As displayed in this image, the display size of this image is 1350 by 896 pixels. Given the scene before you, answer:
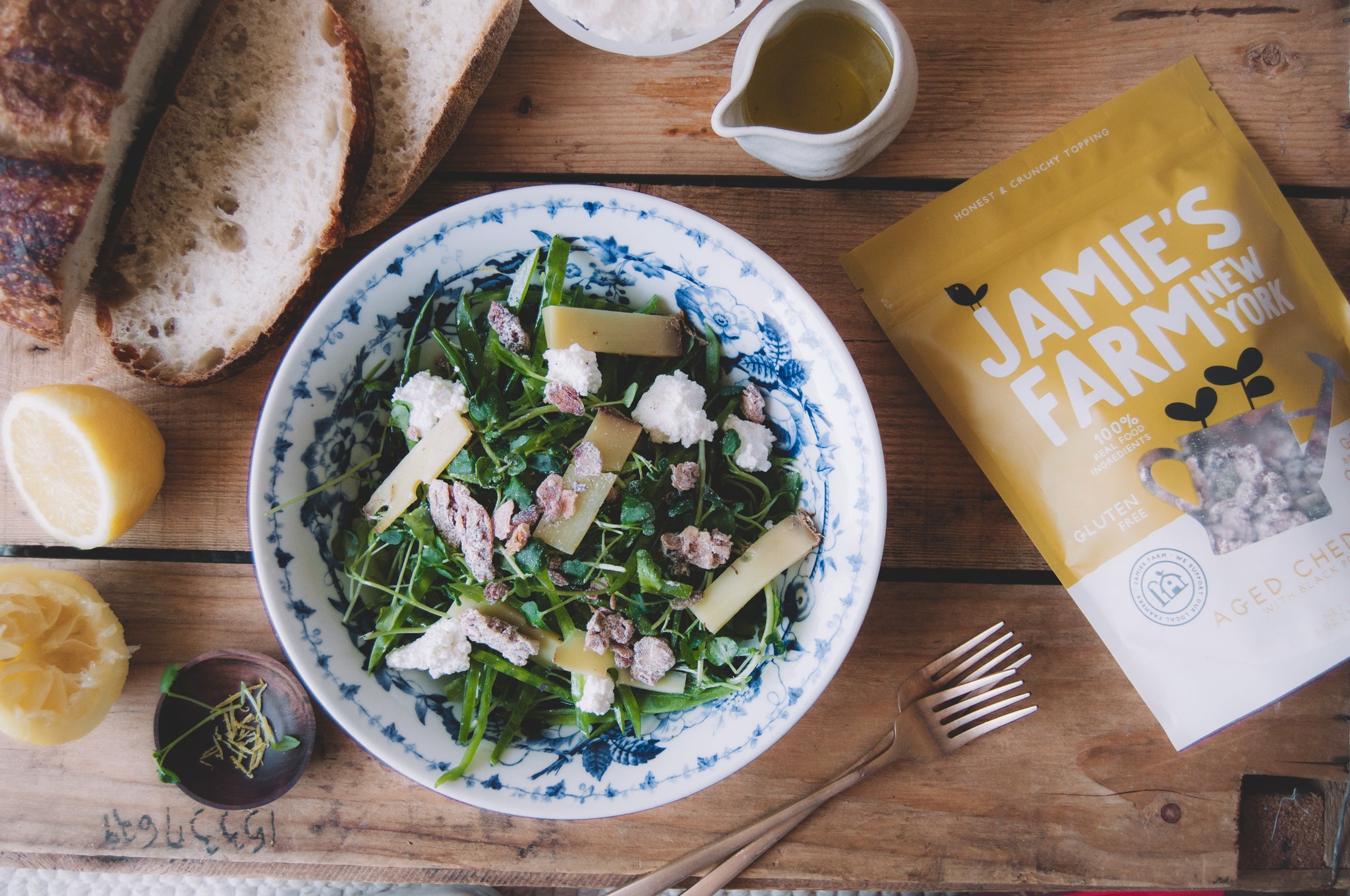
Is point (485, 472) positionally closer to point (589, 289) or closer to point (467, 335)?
point (467, 335)

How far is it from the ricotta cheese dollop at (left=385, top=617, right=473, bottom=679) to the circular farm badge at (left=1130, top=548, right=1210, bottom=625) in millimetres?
997

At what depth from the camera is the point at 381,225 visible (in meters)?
1.32

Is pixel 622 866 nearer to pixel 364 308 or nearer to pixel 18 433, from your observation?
pixel 364 308

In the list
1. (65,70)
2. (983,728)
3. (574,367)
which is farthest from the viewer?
(983,728)

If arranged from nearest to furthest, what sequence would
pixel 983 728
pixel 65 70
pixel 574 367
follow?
pixel 574 367 → pixel 65 70 → pixel 983 728

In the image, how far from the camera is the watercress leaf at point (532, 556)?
1.07m

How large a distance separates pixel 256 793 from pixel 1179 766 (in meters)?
1.46

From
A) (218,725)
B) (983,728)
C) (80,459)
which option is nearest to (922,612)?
(983,728)

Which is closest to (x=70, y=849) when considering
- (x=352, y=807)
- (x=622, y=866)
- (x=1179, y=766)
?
(x=352, y=807)

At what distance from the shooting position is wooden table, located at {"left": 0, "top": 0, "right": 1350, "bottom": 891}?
128 cm

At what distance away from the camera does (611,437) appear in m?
1.09

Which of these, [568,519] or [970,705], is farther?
[970,705]

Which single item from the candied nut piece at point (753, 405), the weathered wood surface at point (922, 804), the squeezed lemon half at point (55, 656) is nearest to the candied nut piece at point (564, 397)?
the candied nut piece at point (753, 405)

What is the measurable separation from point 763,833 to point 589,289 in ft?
2.88
